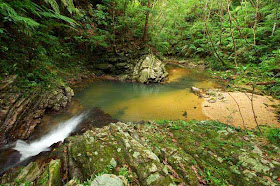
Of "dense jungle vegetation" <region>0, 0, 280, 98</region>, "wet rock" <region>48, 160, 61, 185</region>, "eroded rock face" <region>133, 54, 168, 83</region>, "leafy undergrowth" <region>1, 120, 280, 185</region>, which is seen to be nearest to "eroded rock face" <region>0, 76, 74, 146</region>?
"dense jungle vegetation" <region>0, 0, 280, 98</region>

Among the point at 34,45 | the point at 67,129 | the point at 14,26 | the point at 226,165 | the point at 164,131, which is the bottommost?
the point at 67,129

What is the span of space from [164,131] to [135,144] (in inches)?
63.6

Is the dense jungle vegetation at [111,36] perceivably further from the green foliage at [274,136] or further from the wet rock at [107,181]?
the wet rock at [107,181]

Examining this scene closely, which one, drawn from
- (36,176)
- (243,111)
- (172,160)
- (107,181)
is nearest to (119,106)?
(172,160)

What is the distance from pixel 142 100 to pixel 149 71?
176 inches

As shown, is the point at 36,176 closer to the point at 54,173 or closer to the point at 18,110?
the point at 54,173

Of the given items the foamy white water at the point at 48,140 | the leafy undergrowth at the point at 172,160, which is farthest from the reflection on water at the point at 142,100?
the leafy undergrowth at the point at 172,160

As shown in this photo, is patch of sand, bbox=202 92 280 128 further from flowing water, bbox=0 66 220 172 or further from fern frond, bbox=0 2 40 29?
fern frond, bbox=0 2 40 29

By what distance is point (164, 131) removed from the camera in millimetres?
4367

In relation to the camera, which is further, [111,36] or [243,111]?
[111,36]

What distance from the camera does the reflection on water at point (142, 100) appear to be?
6662 mm

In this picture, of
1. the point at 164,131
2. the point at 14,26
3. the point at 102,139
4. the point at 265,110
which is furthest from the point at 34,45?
the point at 265,110

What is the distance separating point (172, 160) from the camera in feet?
8.98

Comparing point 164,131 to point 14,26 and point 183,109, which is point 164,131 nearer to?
point 183,109
